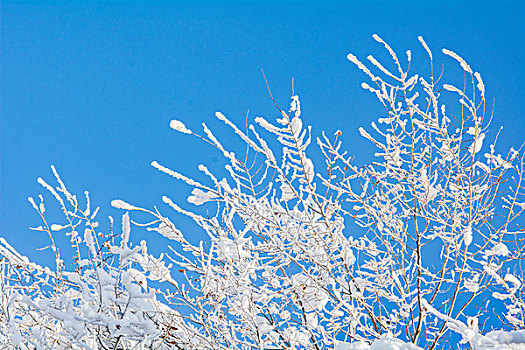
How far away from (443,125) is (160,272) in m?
2.87

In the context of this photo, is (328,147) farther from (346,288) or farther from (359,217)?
(346,288)

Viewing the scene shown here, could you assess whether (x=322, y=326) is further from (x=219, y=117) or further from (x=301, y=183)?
(x=219, y=117)

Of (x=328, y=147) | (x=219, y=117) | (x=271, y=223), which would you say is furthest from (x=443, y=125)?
(x=219, y=117)

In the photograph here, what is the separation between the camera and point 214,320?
3.52 m

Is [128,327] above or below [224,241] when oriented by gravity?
below

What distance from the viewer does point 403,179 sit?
4258 mm

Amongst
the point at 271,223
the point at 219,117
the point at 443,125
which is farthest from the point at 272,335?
the point at 443,125

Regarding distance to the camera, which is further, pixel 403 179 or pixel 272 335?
pixel 403 179

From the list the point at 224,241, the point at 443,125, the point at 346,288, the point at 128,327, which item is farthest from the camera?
the point at 443,125

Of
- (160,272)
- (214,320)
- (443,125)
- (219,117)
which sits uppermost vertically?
(443,125)

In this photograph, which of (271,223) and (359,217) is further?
(359,217)

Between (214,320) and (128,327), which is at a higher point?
(214,320)

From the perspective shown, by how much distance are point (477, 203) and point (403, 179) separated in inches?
28.2

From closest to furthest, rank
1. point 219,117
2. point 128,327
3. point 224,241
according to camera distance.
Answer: point 128,327 < point 219,117 < point 224,241
